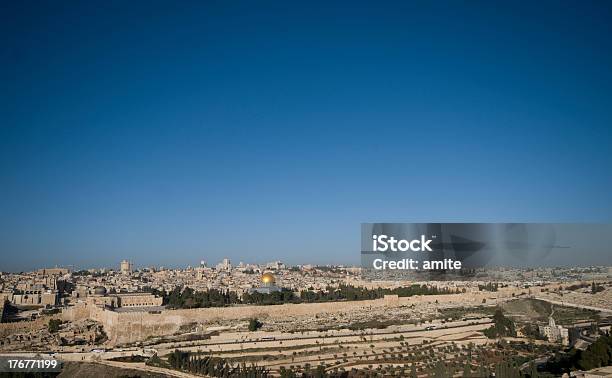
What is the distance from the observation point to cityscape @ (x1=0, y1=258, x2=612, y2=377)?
16.9m

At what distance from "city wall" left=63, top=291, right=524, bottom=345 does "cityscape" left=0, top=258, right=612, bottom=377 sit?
0.05 metres

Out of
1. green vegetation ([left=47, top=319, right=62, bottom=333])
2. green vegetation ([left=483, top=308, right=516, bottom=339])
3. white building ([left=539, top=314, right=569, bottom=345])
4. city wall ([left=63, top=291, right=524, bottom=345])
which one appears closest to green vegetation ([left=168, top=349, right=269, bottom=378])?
city wall ([left=63, top=291, right=524, bottom=345])

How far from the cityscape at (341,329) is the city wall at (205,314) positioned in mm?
53

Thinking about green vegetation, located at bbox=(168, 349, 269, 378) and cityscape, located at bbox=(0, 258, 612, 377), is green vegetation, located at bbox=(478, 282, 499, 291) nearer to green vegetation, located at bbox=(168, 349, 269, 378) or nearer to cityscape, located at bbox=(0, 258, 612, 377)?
cityscape, located at bbox=(0, 258, 612, 377)

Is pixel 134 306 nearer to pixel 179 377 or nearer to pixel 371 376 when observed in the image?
pixel 179 377

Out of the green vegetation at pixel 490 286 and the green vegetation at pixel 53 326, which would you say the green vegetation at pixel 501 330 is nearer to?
the green vegetation at pixel 490 286

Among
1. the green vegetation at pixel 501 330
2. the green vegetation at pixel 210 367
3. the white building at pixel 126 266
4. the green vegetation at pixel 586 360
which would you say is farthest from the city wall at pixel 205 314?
the white building at pixel 126 266

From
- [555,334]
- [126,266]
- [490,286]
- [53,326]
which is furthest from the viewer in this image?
[126,266]

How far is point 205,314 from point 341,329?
700cm

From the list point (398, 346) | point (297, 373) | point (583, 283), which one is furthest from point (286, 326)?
point (583, 283)

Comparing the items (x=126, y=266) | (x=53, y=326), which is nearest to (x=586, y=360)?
(x=53, y=326)

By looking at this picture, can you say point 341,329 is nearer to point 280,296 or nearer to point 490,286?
point 280,296

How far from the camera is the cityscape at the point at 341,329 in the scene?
16922mm

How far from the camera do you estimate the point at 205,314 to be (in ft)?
86.7
